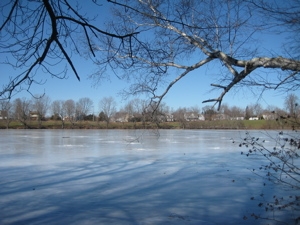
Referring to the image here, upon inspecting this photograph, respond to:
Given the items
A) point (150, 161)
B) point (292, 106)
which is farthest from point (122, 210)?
point (150, 161)

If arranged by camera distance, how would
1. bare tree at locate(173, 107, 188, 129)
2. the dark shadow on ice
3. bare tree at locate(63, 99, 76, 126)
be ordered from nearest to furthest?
the dark shadow on ice < bare tree at locate(173, 107, 188, 129) < bare tree at locate(63, 99, 76, 126)

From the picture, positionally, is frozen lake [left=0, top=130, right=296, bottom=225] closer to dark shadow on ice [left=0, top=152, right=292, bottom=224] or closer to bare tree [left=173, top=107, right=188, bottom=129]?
dark shadow on ice [left=0, top=152, right=292, bottom=224]

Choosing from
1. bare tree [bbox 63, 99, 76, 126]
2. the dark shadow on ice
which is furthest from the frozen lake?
bare tree [bbox 63, 99, 76, 126]

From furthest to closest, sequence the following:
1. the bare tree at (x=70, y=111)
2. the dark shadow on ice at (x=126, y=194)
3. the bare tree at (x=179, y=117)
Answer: the bare tree at (x=70, y=111) < the bare tree at (x=179, y=117) < the dark shadow on ice at (x=126, y=194)

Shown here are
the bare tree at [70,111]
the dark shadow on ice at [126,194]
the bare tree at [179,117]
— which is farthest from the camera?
the bare tree at [70,111]

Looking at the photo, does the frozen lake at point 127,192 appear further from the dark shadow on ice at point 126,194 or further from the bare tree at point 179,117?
the bare tree at point 179,117

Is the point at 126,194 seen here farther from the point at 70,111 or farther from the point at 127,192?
the point at 70,111

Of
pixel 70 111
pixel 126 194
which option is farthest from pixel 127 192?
pixel 70 111

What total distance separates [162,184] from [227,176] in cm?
207

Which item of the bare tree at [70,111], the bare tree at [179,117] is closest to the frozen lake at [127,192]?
the bare tree at [179,117]

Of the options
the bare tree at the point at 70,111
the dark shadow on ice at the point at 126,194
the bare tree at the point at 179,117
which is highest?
the bare tree at the point at 70,111

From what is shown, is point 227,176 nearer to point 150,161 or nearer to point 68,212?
point 150,161

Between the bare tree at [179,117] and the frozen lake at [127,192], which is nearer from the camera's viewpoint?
the frozen lake at [127,192]

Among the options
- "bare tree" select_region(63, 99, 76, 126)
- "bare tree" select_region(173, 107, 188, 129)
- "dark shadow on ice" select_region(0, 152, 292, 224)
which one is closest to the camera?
"dark shadow on ice" select_region(0, 152, 292, 224)
